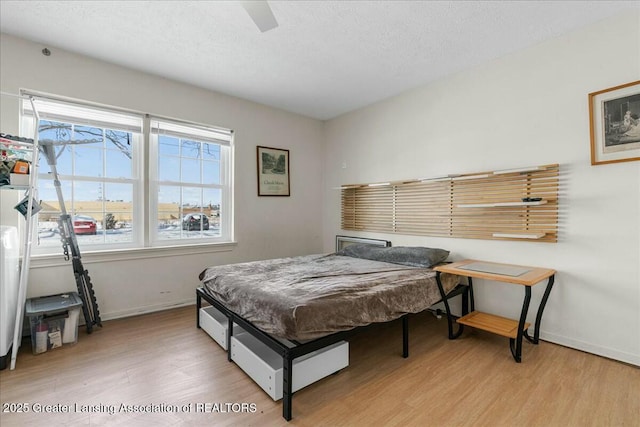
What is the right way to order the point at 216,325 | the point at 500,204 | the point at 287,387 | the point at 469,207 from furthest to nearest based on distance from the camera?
the point at 469,207, the point at 500,204, the point at 216,325, the point at 287,387

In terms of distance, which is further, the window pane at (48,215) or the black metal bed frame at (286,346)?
the window pane at (48,215)

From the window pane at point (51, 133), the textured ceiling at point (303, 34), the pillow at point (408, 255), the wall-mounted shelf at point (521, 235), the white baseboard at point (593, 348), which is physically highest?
the textured ceiling at point (303, 34)

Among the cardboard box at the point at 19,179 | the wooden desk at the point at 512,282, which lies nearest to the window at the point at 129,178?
the cardboard box at the point at 19,179

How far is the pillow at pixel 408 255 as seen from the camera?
2.85 m

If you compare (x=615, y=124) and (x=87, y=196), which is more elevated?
(x=615, y=124)

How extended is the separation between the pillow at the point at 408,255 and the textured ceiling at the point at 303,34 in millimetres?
1948

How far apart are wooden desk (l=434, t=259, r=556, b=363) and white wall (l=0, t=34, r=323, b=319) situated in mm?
2482

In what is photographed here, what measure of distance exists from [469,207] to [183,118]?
3.40 metres

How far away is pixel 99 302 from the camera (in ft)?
9.61

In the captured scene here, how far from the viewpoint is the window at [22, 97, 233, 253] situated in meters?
2.79

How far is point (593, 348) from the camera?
2305 millimetres

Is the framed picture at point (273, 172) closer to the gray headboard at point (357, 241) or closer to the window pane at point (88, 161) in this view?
the gray headboard at point (357, 241)

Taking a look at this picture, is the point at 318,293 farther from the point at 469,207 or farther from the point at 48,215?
the point at 48,215

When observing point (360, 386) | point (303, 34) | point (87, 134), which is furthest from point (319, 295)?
point (87, 134)
